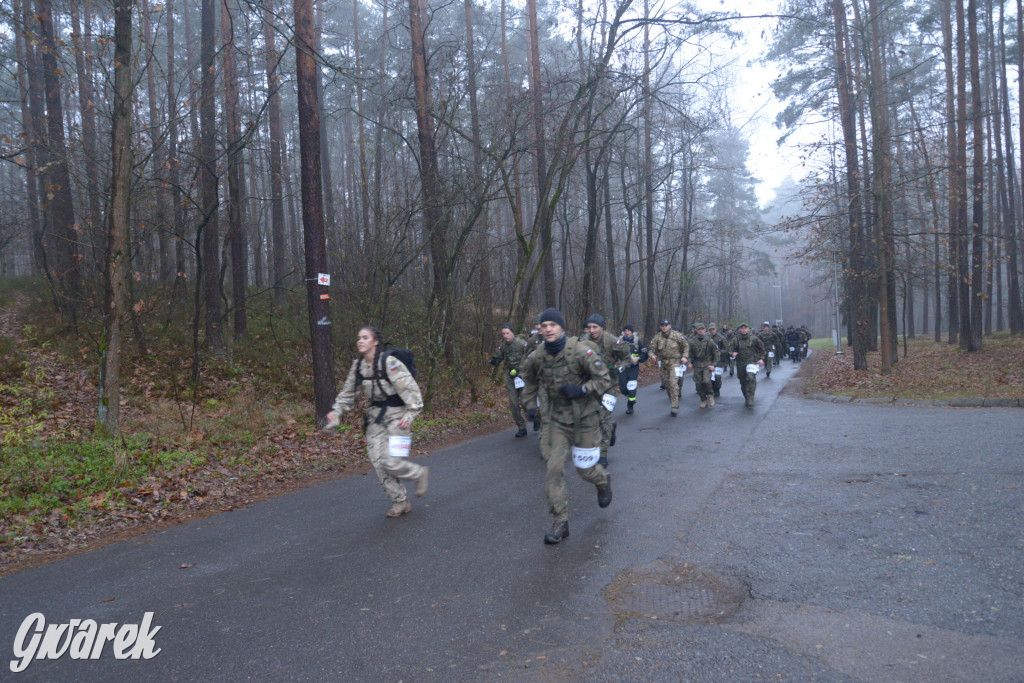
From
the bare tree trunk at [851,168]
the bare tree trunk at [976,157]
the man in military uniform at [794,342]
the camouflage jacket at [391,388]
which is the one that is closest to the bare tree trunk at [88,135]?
the camouflage jacket at [391,388]

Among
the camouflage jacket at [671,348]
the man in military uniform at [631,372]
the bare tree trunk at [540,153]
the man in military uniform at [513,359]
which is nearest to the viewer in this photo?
the man in military uniform at [513,359]

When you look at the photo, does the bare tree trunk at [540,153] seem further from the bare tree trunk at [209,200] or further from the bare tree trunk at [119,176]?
the bare tree trunk at [119,176]

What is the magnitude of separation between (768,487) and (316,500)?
502 centimetres

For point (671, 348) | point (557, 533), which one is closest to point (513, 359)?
point (671, 348)

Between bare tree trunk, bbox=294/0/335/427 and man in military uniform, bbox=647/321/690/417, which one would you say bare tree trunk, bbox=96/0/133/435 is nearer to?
bare tree trunk, bbox=294/0/335/427

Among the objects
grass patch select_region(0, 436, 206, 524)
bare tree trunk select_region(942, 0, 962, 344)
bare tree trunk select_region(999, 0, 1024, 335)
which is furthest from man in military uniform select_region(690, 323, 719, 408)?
bare tree trunk select_region(999, 0, 1024, 335)

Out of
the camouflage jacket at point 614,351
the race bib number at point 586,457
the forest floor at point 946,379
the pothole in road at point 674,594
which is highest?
the camouflage jacket at point 614,351

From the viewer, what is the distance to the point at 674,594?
4.61m

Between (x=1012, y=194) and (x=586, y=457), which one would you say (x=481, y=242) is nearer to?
(x=586, y=457)

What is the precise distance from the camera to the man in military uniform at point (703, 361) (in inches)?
614

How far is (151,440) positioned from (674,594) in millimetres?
8565

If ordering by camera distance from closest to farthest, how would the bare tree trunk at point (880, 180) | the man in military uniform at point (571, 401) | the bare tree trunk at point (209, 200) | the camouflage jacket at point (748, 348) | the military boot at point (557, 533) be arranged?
the military boot at point (557, 533) < the man in military uniform at point (571, 401) < the bare tree trunk at point (209, 200) < the camouflage jacket at point (748, 348) < the bare tree trunk at point (880, 180)

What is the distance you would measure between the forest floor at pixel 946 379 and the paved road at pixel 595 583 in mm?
8411

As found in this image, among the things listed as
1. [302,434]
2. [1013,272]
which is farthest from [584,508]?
[1013,272]
